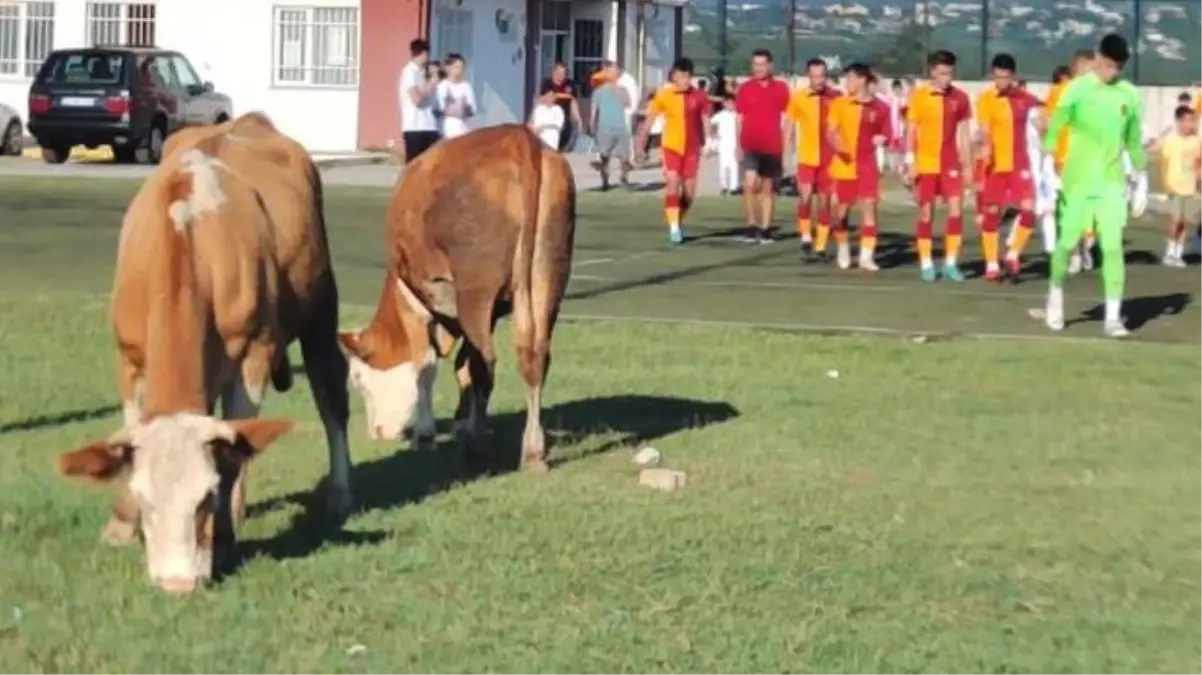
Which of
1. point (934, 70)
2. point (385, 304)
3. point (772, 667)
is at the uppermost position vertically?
point (934, 70)

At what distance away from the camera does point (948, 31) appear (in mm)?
60500

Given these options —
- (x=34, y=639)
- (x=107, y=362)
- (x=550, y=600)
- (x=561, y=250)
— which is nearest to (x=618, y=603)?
(x=550, y=600)

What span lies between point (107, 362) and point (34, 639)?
716 centimetres

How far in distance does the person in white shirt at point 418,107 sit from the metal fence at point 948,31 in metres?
28.7

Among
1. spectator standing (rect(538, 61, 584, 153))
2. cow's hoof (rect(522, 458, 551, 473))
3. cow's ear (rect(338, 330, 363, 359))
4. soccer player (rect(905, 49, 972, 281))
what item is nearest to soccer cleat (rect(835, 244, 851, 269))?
soccer player (rect(905, 49, 972, 281))

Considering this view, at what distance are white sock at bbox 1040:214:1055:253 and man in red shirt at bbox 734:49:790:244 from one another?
3.17 meters

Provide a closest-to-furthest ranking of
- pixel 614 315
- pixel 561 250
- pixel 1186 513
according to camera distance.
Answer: pixel 1186 513, pixel 561 250, pixel 614 315

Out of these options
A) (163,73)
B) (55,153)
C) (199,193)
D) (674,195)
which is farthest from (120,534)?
(55,153)

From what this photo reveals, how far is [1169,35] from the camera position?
198ft

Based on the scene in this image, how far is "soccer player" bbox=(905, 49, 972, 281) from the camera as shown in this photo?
23.0 meters

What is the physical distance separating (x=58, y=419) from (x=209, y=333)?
12.8ft

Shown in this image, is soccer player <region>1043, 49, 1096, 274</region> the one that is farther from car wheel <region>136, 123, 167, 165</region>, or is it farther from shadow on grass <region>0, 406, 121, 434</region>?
car wheel <region>136, 123, 167, 165</region>

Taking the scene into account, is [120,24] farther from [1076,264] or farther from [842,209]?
[1076,264]

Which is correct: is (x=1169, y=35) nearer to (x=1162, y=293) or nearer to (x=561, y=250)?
(x=1162, y=293)
